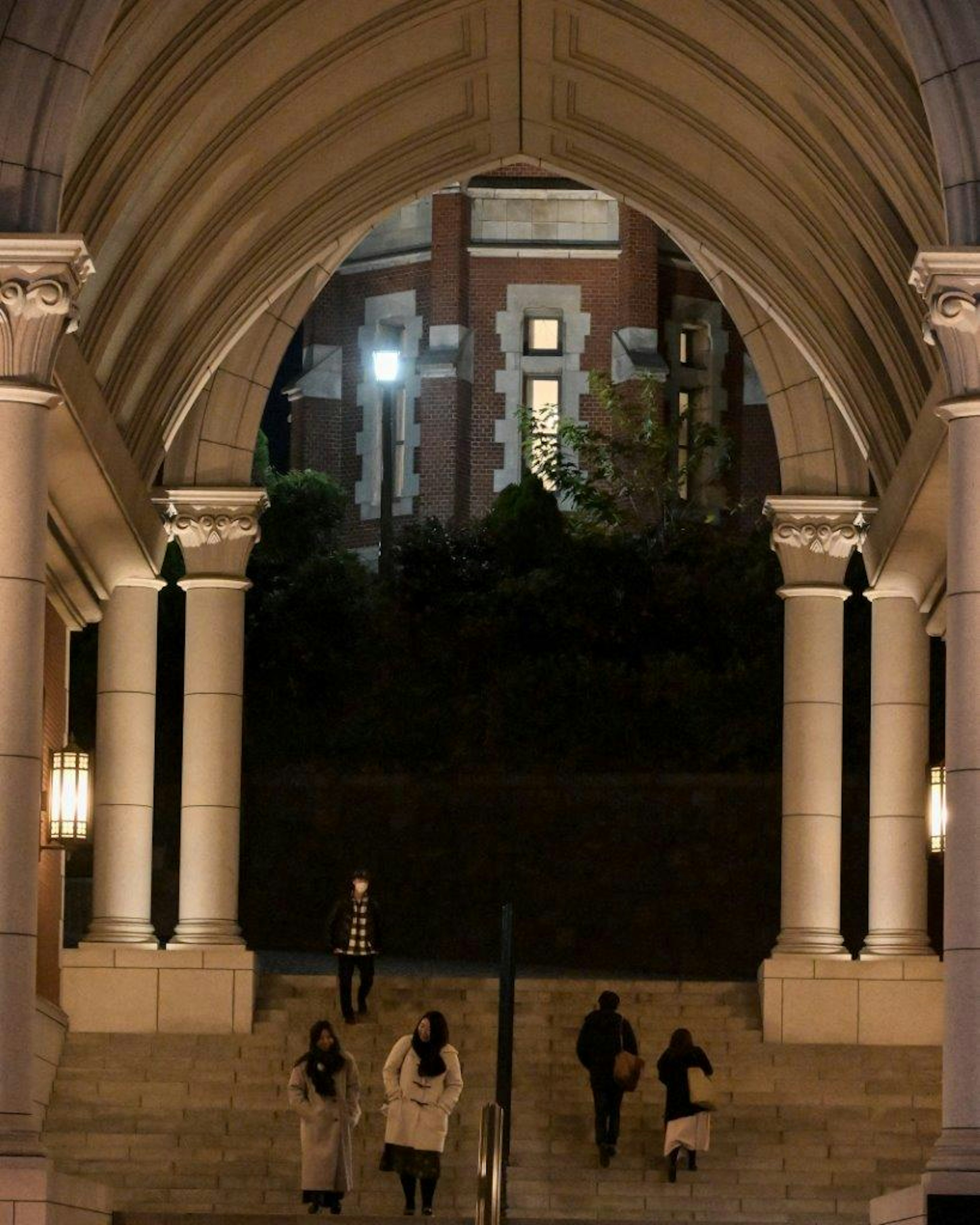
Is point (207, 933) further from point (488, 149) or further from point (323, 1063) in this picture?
point (488, 149)

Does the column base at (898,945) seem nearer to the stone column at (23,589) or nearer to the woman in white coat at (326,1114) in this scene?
the woman in white coat at (326,1114)

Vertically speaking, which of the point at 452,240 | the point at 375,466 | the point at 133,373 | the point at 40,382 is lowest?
the point at 40,382

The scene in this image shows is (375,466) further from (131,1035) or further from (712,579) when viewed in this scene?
(131,1035)

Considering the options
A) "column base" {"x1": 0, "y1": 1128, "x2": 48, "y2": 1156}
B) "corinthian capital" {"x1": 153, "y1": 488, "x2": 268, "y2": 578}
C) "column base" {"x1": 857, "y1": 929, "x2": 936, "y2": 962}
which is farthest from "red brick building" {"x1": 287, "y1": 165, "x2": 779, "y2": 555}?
"column base" {"x1": 0, "y1": 1128, "x2": 48, "y2": 1156}

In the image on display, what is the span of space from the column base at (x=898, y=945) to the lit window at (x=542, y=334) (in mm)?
28007

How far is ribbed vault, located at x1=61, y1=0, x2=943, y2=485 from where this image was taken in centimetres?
1867

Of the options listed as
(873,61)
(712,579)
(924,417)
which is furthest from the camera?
(712,579)

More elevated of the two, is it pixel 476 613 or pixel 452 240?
pixel 452 240

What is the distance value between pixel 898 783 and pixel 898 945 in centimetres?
145

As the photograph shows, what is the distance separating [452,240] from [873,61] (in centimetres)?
3388

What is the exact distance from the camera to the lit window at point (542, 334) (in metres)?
51.7

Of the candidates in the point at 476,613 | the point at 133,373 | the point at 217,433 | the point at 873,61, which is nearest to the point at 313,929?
the point at 476,613

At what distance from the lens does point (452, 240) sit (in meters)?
51.7

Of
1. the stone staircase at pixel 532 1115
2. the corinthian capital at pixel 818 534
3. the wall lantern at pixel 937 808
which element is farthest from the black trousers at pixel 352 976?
the corinthian capital at pixel 818 534
